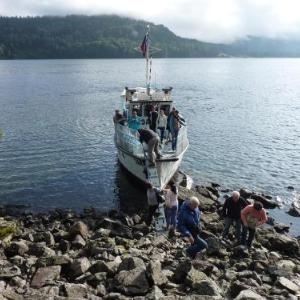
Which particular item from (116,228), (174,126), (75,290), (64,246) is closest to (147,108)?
(174,126)

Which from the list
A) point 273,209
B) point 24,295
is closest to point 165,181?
point 273,209

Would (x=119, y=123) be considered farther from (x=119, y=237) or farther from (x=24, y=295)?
(x=24, y=295)

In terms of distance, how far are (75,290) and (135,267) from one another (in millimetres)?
1988

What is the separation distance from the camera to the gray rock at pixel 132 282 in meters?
12.5

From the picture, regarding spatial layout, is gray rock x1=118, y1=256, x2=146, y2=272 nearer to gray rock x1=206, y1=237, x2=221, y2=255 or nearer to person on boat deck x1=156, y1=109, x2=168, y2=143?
gray rock x1=206, y1=237, x2=221, y2=255

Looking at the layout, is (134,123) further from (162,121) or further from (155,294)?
(155,294)

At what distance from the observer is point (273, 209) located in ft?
92.1

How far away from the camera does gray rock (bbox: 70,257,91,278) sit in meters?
13.8

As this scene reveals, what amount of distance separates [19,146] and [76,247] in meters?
25.1

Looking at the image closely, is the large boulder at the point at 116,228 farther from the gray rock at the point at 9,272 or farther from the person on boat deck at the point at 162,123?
the person on boat deck at the point at 162,123

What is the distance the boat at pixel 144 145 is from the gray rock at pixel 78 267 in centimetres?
1168

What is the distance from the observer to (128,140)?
28.9 meters

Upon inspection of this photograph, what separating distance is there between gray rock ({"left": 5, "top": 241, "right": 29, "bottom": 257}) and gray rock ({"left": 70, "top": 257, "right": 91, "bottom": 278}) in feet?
9.12

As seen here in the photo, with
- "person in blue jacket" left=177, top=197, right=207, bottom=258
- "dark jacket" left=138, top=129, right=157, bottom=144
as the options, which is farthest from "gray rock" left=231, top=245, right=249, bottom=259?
"dark jacket" left=138, top=129, right=157, bottom=144
